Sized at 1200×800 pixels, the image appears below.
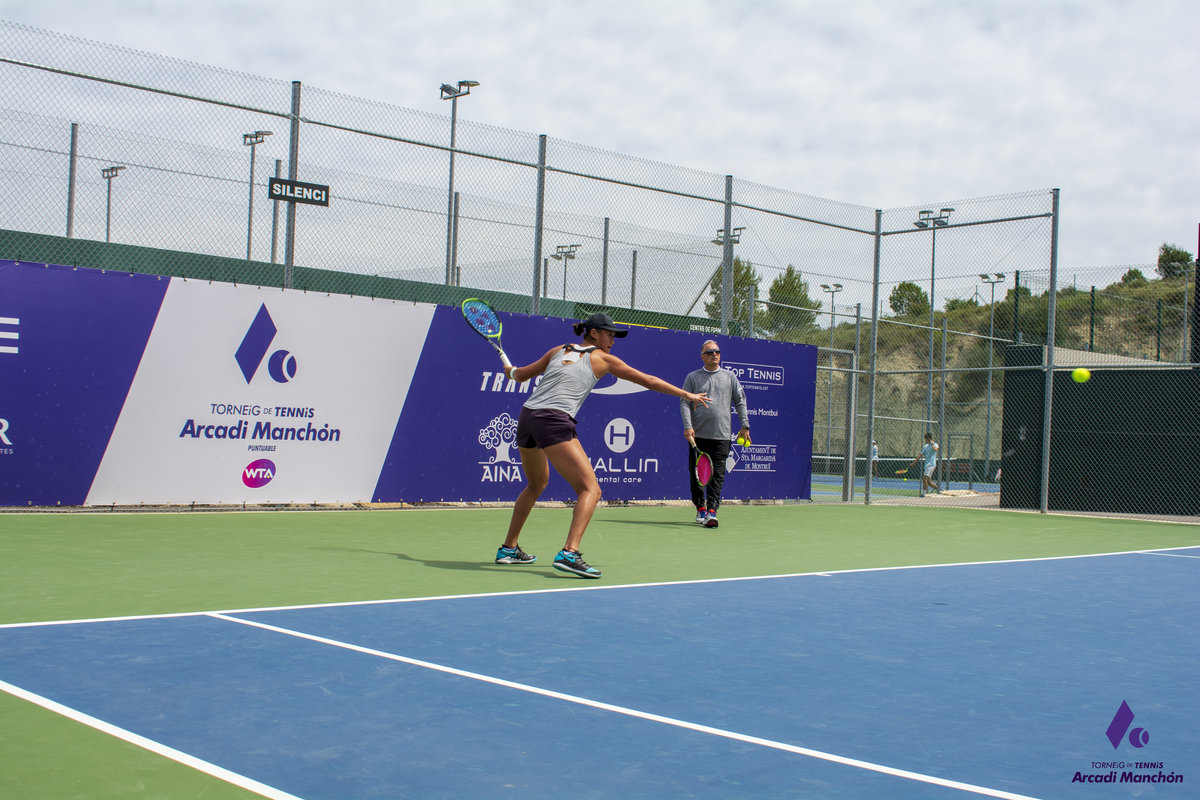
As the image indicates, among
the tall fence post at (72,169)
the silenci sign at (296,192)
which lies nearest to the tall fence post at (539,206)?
the silenci sign at (296,192)

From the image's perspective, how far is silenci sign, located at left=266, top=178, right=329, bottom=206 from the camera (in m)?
10.4

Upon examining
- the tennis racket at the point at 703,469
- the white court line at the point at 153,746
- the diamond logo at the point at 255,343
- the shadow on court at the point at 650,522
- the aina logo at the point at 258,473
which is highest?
the diamond logo at the point at 255,343

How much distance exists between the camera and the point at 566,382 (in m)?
6.97

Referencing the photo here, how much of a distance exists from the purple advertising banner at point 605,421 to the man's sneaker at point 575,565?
5055 millimetres

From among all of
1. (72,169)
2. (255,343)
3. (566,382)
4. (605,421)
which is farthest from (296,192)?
(566,382)

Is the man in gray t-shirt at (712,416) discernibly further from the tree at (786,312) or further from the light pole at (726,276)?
the tree at (786,312)

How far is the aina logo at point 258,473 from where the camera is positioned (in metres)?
10.2

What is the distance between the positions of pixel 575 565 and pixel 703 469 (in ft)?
15.3

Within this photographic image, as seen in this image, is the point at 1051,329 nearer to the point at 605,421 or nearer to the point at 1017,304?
the point at 1017,304

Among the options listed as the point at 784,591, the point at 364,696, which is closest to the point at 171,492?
the point at 784,591

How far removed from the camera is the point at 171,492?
32.3 feet

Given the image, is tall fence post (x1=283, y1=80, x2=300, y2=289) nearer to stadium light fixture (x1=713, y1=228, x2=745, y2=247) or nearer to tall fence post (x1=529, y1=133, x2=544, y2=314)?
tall fence post (x1=529, y1=133, x2=544, y2=314)

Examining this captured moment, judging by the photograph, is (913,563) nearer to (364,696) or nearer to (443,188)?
(364,696)

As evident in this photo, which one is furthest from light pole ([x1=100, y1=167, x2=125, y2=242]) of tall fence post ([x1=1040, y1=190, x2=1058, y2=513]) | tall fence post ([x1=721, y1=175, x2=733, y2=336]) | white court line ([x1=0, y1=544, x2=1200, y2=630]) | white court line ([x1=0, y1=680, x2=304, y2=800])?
tall fence post ([x1=1040, y1=190, x2=1058, y2=513])
